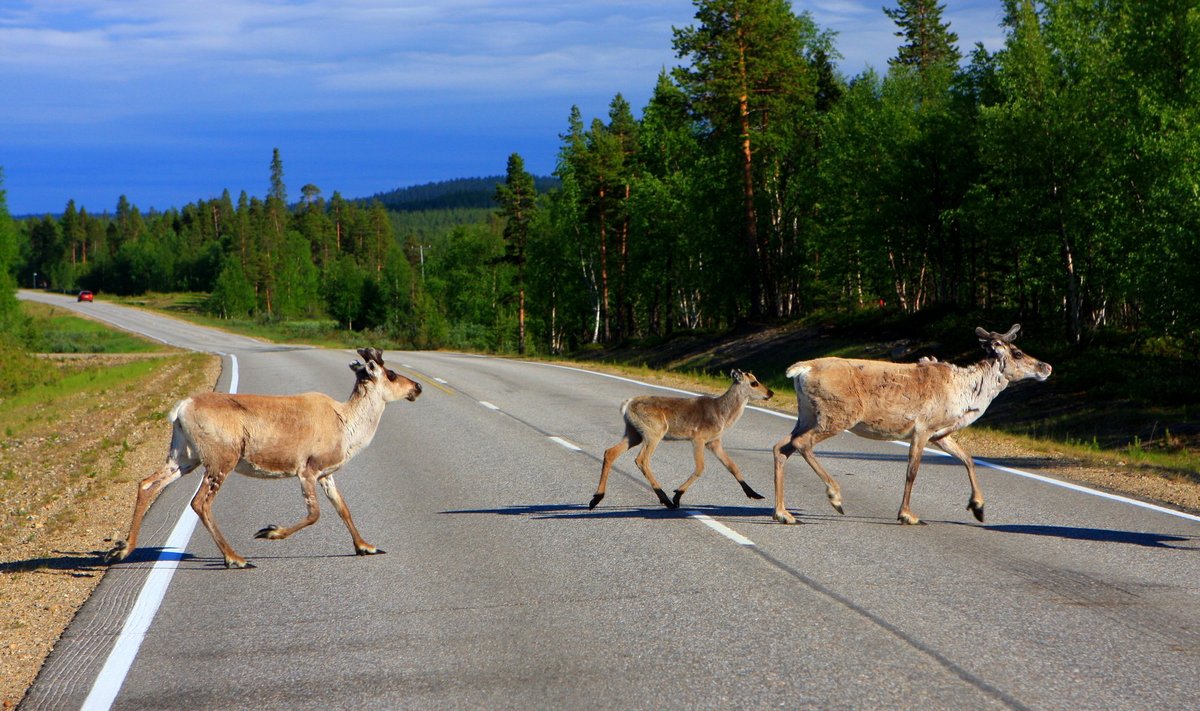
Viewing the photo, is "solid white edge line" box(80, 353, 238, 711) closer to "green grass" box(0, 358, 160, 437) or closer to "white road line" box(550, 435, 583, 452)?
"white road line" box(550, 435, 583, 452)

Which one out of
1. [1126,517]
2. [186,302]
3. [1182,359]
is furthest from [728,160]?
[186,302]

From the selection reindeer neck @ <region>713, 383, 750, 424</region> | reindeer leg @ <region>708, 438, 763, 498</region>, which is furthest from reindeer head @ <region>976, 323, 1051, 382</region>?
reindeer leg @ <region>708, 438, 763, 498</region>

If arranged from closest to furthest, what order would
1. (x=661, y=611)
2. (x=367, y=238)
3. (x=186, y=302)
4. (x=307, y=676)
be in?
(x=307, y=676) < (x=661, y=611) < (x=186, y=302) < (x=367, y=238)

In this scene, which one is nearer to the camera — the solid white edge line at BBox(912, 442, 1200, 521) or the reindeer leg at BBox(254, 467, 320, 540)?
the reindeer leg at BBox(254, 467, 320, 540)

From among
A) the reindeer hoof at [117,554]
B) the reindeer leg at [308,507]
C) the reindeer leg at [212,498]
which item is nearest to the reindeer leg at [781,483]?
the reindeer leg at [308,507]

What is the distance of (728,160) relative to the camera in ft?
160

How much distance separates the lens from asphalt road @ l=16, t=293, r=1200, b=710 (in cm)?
557

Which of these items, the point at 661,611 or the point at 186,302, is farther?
the point at 186,302

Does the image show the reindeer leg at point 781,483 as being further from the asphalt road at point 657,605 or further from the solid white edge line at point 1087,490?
the solid white edge line at point 1087,490

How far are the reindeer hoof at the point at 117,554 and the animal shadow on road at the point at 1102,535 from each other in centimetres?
734

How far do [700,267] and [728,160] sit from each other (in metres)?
10.1

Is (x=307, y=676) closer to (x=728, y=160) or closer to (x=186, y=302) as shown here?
(x=728, y=160)

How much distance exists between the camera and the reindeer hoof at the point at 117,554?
28.8ft

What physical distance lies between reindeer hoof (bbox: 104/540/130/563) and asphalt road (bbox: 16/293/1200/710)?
0.48 ft
